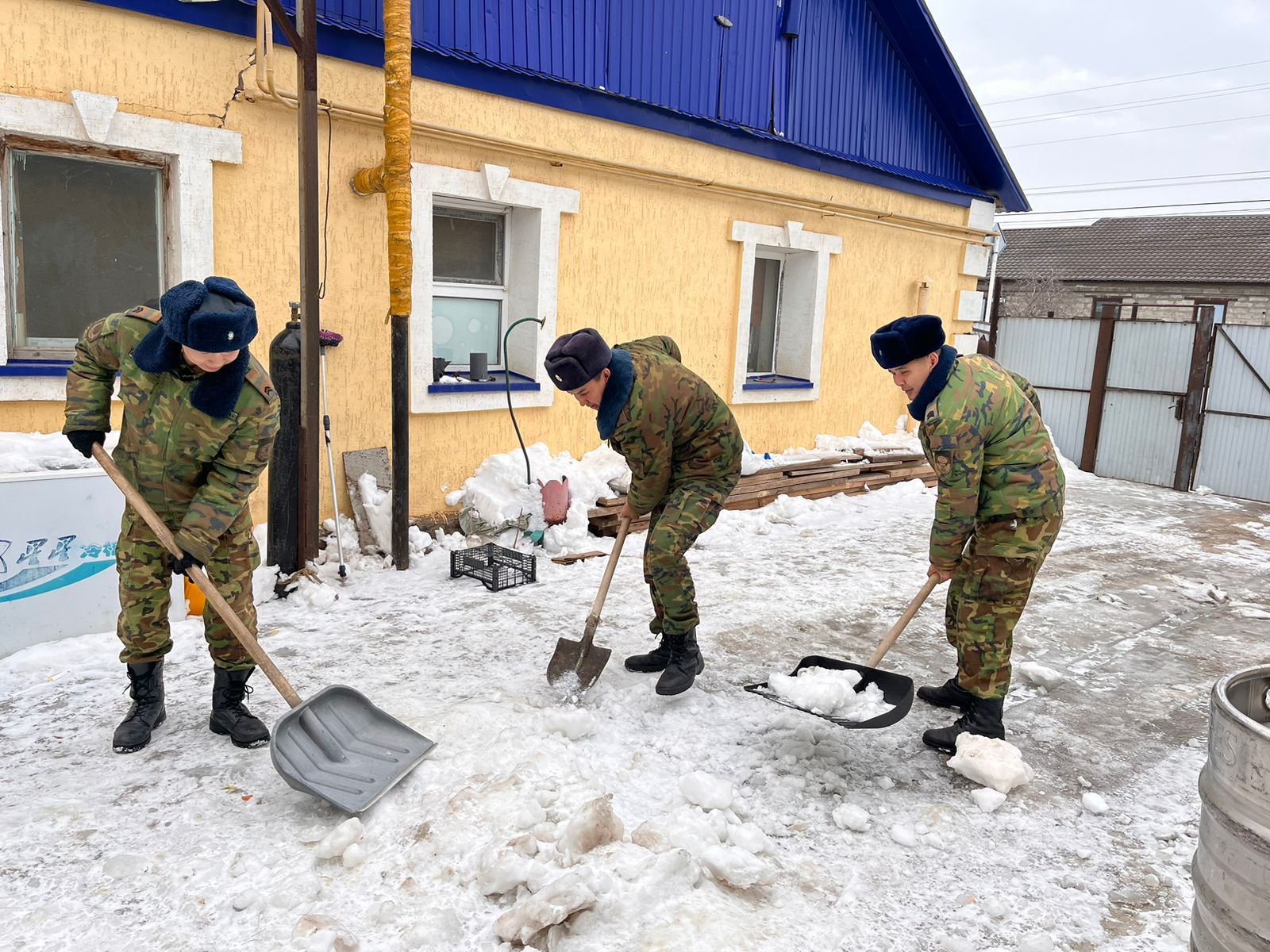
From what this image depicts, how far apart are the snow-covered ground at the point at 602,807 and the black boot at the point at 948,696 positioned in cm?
10

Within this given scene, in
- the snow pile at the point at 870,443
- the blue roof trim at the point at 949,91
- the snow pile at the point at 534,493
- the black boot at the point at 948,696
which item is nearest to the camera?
the black boot at the point at 948,696

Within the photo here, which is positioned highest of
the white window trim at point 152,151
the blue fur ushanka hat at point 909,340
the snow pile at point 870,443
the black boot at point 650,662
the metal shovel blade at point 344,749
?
the white window trim at point 152,151

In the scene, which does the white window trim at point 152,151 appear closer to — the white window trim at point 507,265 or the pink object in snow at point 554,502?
the white window trim at point 507,265

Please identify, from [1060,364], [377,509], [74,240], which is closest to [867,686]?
[377,509]

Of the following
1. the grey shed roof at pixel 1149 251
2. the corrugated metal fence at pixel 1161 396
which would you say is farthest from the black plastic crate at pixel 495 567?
the grey shed roof at pixel 1149 251

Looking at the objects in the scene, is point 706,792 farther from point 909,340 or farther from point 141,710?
point 141,710

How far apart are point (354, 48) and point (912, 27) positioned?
6.62 m

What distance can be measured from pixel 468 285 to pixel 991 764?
5146 mm

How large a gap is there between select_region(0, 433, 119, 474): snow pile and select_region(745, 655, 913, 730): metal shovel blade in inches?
137

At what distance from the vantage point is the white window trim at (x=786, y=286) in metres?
8.50

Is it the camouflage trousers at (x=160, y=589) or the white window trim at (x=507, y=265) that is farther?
the white window trim at (x=507, y=265)

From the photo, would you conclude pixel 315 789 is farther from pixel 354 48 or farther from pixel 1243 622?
pixel 1243 622

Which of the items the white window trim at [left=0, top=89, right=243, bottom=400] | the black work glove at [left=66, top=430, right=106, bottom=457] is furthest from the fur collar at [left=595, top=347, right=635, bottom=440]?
the white window trim at [left=0, top=89, right=243, bottom=400]

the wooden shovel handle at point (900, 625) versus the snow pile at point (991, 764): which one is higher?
the wooden shovel handle at point (900, 625)
